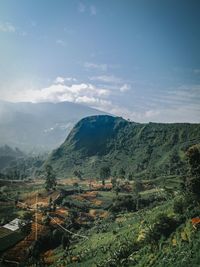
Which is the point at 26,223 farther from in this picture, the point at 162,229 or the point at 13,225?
the point at 162,229

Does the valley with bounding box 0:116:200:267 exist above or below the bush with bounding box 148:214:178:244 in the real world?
below

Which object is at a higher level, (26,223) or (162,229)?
(162,229)

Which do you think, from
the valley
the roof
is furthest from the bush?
the roof

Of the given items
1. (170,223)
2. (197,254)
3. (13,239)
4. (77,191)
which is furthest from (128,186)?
(197,254)

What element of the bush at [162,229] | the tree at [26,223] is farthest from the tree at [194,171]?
the tree at [26,223]

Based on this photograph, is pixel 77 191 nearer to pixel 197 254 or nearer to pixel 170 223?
pixel 170 223

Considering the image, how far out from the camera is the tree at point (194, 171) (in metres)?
47.2

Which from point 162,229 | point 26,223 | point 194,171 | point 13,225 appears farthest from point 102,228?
point 162,229

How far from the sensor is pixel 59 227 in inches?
2982

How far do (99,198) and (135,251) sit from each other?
6710 centimetres

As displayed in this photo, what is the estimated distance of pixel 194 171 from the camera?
158 ft

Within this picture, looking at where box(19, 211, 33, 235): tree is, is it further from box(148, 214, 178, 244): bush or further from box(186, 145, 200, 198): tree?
box(186, 145, 200, 198): tree

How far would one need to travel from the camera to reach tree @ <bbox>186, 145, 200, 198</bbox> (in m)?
47.2

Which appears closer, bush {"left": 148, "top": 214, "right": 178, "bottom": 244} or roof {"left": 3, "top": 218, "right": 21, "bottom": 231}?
bush {"left": 148, "top": 214, "right": 178, "bottom": 244}
